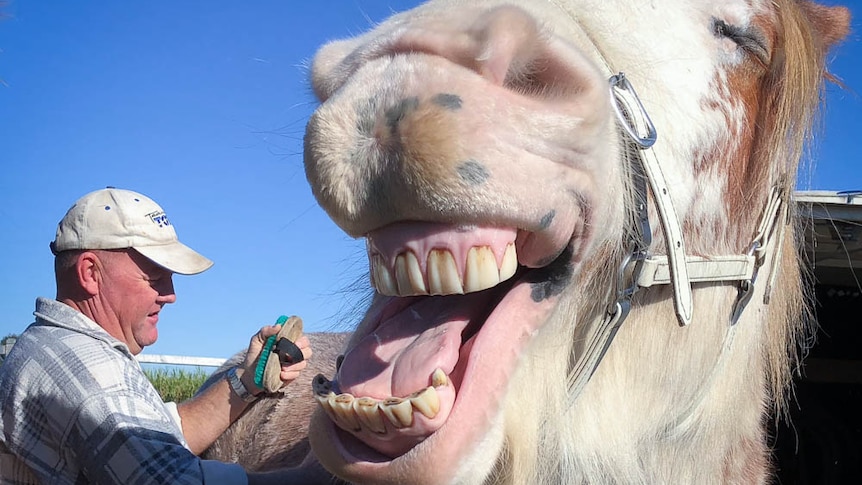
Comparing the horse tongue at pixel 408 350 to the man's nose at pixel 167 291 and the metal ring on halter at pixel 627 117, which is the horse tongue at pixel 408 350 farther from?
the man's nose at pixel 167 291

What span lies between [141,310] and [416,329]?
5.93ft

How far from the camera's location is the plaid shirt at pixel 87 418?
2068 millimetres

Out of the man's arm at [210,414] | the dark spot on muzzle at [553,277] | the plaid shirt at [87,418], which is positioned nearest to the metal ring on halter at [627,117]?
the dark spot on muzzle at [553,277]

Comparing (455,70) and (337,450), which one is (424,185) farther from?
(337,450)

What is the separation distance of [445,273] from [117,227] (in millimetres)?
1928

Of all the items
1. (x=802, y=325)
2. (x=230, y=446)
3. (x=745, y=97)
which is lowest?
(x=230, y=446)

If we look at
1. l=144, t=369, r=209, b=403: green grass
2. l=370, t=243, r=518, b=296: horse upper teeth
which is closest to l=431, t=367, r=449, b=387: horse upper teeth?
l=370, t=243, r=518, b=296: horse upper teeth

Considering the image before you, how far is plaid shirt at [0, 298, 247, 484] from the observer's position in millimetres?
2068

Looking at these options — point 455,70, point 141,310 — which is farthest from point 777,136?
point 141,310

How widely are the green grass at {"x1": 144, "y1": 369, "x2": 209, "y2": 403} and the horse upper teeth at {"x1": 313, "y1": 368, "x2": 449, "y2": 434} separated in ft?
16.1

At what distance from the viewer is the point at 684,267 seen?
1740 mm

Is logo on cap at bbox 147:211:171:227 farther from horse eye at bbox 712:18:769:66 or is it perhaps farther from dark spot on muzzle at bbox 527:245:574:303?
horse eye at bbox 712:18:769:66

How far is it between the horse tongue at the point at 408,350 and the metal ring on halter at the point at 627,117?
496 millimetres

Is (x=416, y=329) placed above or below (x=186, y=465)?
above
